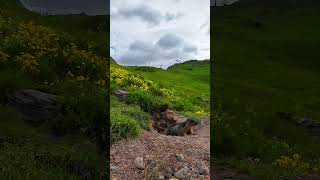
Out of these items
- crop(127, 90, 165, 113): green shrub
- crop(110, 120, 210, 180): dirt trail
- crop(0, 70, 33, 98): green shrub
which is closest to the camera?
crop(110, 120, 210, 180): dirt trail

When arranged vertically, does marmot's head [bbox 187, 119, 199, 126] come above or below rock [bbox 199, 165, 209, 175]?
above

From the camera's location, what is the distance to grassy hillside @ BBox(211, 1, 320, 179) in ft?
47.4

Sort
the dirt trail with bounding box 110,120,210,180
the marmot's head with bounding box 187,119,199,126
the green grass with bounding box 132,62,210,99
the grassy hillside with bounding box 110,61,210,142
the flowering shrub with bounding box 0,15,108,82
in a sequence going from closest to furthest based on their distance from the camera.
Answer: the dirt trail with bounding box 110,120,210,180
the grassy hillside with bounding box 110,61,210,142
the flowering shrub with bounding box 0,15,108,82
the marmot's head with bounding box 187,119,199,126
the green grass with bounding box 132,62,210,99

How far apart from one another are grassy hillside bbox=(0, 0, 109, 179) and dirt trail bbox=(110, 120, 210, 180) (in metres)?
0.68

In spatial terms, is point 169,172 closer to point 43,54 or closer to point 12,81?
point 12,81

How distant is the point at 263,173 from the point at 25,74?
6728mm

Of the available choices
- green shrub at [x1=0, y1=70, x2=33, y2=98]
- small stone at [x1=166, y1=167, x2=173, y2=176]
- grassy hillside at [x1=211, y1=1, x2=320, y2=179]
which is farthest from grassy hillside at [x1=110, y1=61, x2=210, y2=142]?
green shrub at [x1=0, y1=70, x2=33, y2=98]

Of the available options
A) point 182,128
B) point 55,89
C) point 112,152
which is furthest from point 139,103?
point 112,152

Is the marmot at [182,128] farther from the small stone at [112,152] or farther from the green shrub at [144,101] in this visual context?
the small stone at [112,152]

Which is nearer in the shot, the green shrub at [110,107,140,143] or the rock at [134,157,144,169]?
the rock at [134,157,144,169]

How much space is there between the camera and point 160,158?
13.3 m

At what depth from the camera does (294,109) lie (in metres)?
31.8

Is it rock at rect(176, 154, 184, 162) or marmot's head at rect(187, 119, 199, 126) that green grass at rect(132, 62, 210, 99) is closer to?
marmot's head at rect(187, 119, 199, 126)

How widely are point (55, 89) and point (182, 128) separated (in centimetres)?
419
